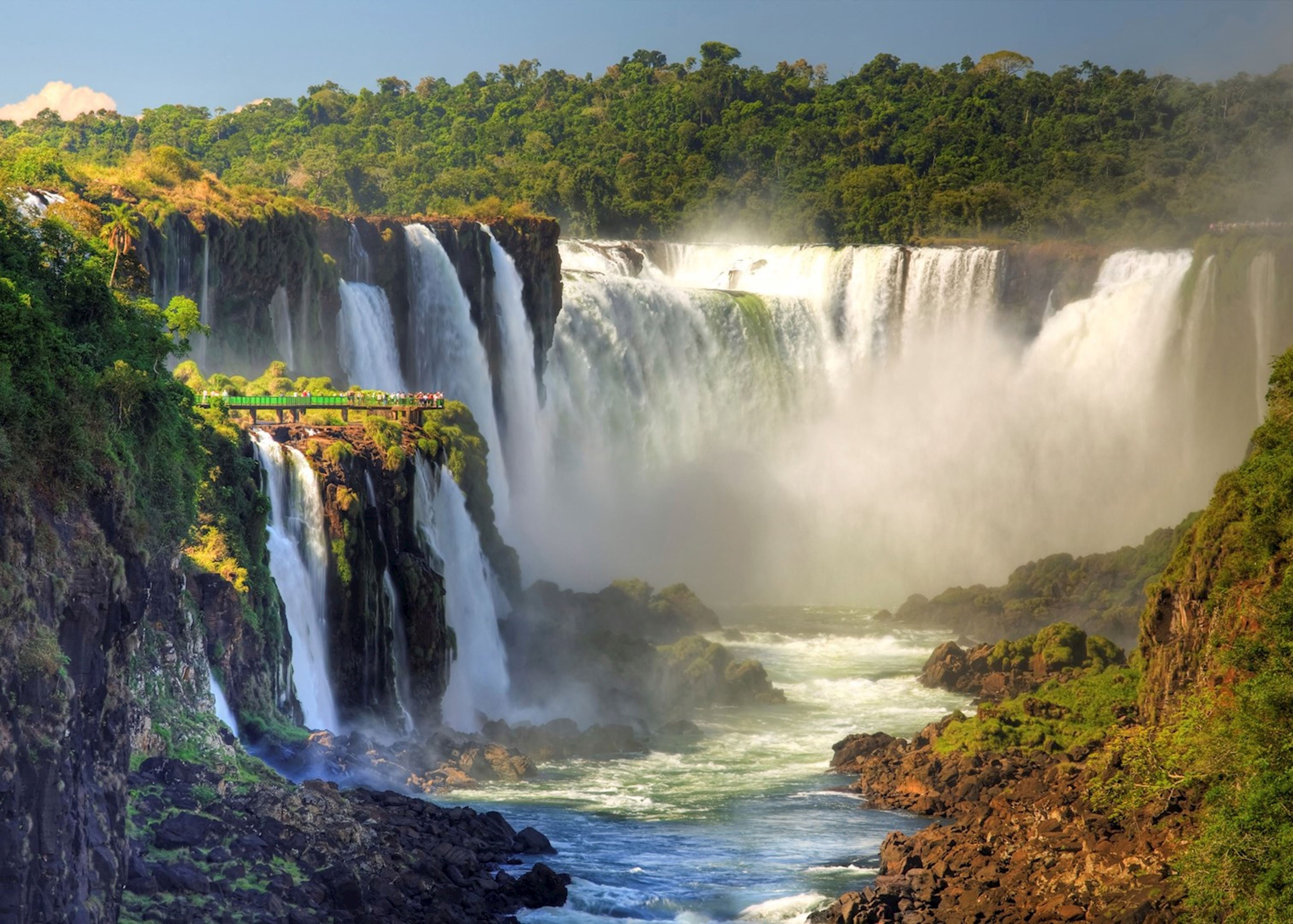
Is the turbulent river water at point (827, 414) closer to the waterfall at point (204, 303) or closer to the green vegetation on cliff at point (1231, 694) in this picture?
the waterfall at point (204, 303)

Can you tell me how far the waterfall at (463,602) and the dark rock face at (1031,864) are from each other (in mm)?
13693

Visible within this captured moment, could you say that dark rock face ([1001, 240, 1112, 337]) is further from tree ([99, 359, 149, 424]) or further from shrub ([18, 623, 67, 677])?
shrub ([18, 623, 67, 677])

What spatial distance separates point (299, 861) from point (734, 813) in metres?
12.8

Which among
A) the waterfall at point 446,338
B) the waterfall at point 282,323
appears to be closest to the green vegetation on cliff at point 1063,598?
the waterfall at point 446,338

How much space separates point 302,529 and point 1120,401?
41898 millimetres

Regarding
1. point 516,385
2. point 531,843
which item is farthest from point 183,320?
point 516,385

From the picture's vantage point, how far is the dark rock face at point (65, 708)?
19578 millimetres

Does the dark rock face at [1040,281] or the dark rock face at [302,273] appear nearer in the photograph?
the dark rock face at [302,273]

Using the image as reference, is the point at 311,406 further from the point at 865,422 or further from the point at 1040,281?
the point at 1040,281

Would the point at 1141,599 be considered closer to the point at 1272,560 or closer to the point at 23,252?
the point at 1272,560

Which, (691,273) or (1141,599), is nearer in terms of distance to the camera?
(1141,599)

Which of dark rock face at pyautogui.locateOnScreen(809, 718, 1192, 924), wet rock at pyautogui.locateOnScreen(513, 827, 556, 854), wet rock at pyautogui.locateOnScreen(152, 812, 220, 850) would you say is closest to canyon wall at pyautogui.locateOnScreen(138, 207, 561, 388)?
wet rock at pyautogui.locateOnScreen(513, 827, 556, 854)

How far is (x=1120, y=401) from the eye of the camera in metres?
70.2

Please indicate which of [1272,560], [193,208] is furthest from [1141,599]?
[193,208]
